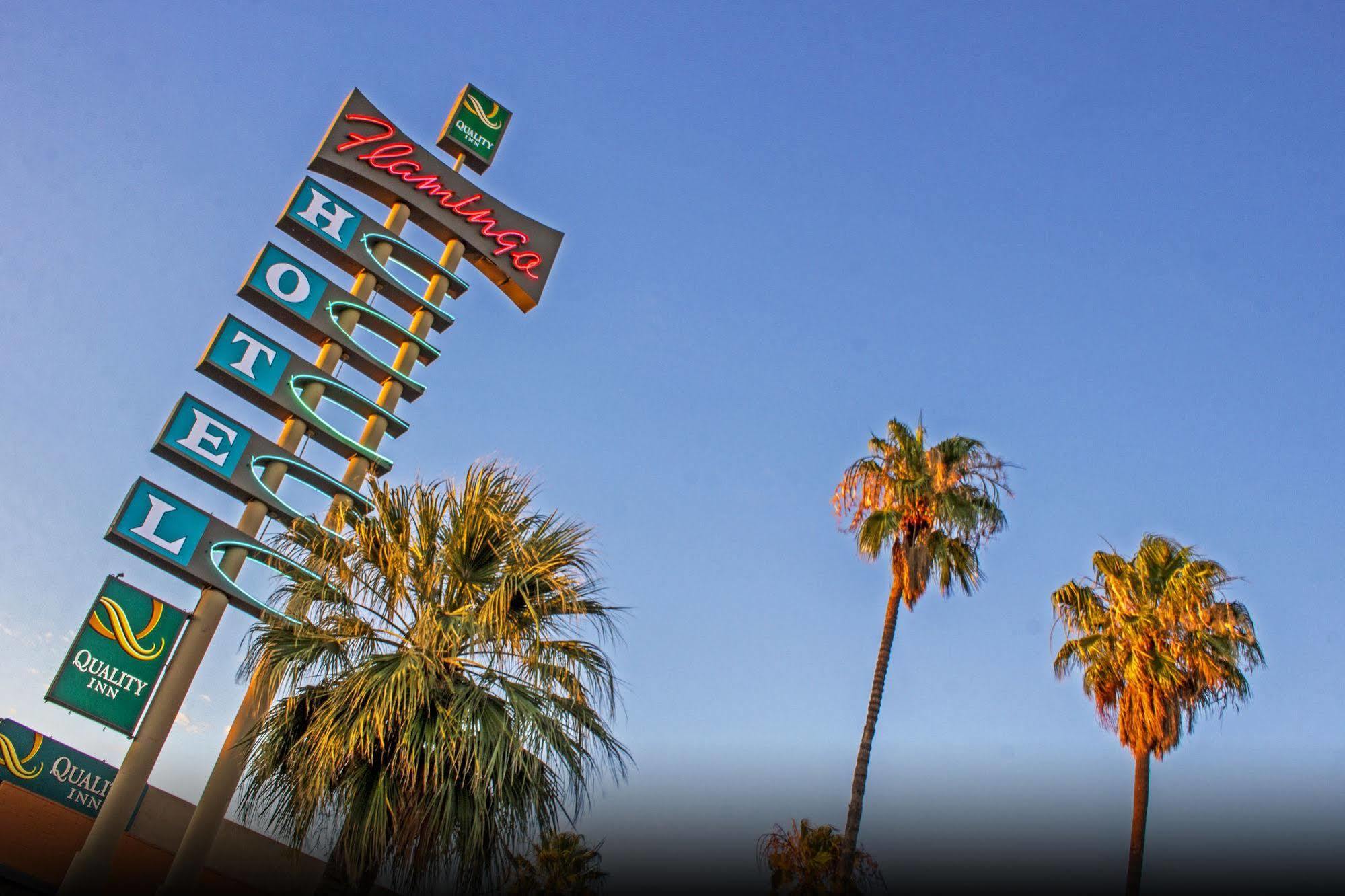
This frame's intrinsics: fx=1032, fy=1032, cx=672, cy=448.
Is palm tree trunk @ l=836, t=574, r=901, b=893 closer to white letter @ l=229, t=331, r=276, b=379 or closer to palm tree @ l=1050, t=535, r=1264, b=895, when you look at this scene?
palm tree @ l=1050, t=535, r=1264, b=895

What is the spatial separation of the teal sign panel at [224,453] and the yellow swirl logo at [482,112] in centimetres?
1088

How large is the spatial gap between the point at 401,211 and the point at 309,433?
6.05m

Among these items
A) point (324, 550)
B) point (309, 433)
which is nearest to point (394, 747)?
point (324, 550)

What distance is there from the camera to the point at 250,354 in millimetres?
18719

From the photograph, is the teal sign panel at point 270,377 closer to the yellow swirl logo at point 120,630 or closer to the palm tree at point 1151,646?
the yellow swirl logo at point 120,630

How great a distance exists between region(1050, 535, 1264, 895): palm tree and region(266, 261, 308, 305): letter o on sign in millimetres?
18337

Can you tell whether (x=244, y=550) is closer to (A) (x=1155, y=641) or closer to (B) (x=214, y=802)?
(B) (x=214, y=802)

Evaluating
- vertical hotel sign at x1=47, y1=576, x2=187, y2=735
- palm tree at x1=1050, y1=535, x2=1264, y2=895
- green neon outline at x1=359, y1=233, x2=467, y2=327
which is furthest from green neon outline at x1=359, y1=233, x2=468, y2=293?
palm tree at x1=1050, y1=535, x2=1264, y2=895

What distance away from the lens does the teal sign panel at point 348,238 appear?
20812mm

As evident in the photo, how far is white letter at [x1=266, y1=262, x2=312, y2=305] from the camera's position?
19656mm

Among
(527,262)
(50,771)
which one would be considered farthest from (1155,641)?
(50,771)

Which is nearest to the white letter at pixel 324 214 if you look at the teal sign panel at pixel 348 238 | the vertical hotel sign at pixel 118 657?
the teal sign panel at pixel 348 238

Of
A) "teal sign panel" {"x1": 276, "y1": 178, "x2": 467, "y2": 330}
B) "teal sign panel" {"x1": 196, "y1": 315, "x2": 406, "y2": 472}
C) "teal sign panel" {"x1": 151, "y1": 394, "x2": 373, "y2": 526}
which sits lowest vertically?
"teal sign panel" {"x1": 151, "y1": 394, "x2": 373, "y2": 526}

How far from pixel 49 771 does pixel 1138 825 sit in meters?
24.2
